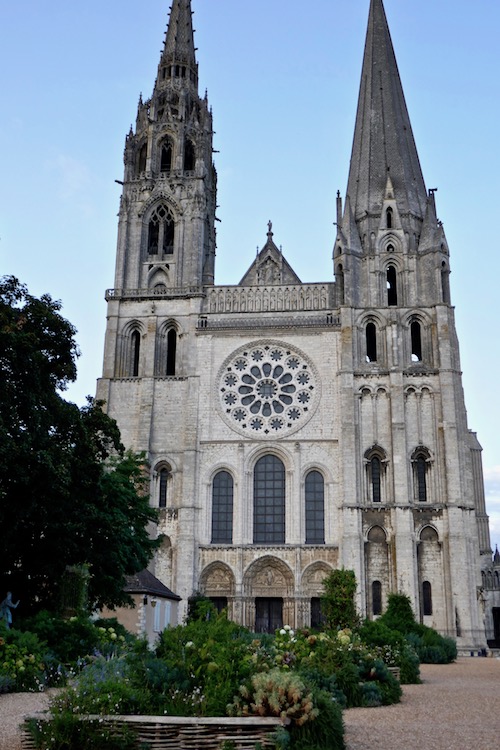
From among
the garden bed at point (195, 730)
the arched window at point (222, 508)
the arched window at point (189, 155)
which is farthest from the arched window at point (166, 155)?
the garden bed at point (195, 730)

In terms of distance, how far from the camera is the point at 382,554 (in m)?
36.3

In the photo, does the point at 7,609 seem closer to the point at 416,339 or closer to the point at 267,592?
the point at 267,592

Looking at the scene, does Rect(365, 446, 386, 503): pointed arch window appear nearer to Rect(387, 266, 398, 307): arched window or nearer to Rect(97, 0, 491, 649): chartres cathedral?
Rect(97, 0, 491, 649): chartres cathedral

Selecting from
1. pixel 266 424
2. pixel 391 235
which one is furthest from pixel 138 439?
pixel 391 235

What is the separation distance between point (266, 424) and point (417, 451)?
7.51 metres

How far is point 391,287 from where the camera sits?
43000 millimetres

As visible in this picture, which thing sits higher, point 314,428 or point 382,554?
point 314,428

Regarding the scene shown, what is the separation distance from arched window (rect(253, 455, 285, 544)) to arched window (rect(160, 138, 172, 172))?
62.7 feet

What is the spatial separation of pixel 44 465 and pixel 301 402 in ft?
75.6

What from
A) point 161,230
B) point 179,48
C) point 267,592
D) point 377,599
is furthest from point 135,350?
point 179,48

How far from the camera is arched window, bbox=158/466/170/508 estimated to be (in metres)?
38.3

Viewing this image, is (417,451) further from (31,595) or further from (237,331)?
(31,595)

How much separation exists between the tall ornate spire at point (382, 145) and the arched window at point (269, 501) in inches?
595

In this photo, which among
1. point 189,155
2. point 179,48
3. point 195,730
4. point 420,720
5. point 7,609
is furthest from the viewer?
point 179,48
